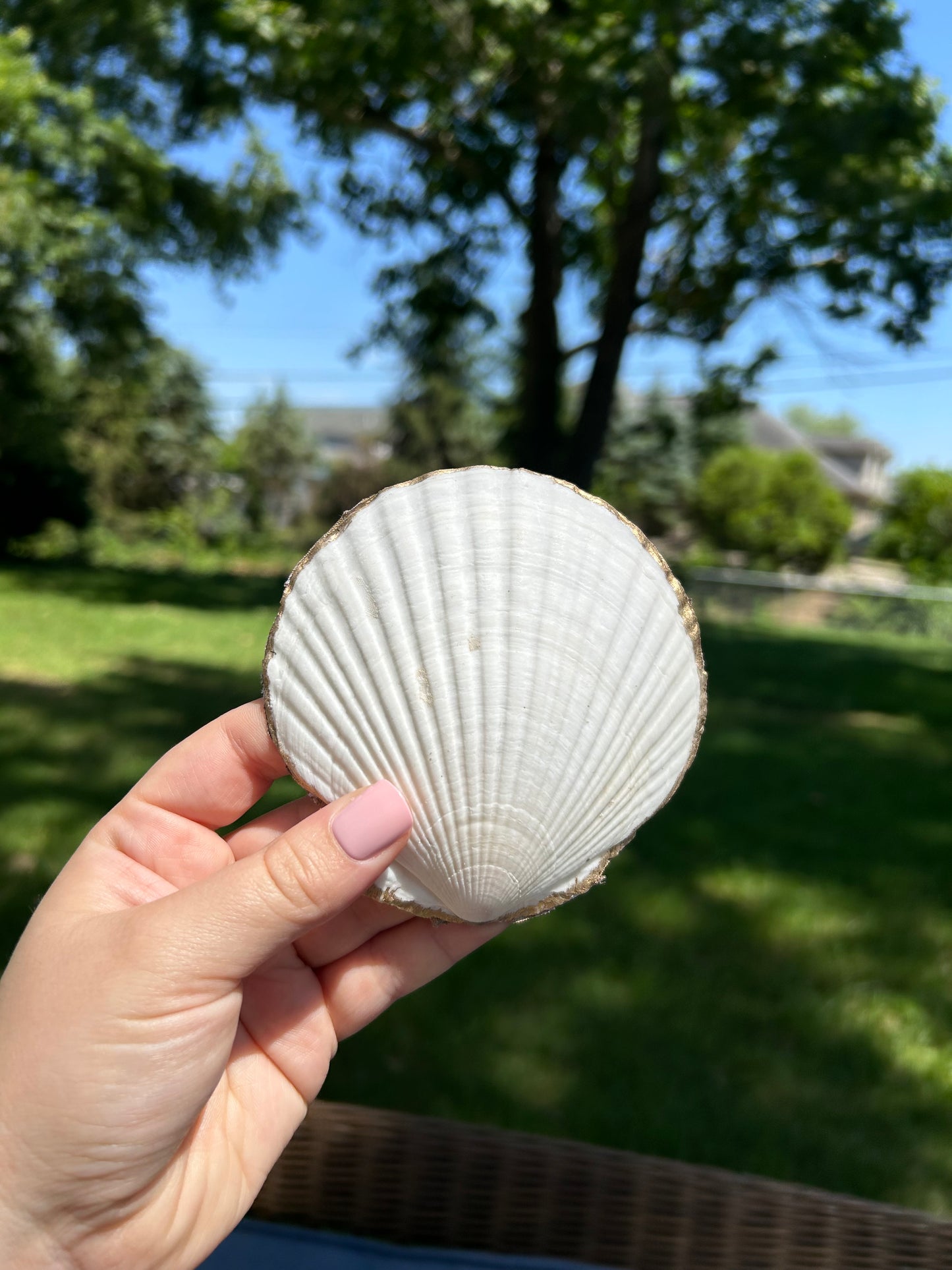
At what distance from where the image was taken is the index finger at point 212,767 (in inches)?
51.8

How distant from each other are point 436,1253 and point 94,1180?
27.3 inches

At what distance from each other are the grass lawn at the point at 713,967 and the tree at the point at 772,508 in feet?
66.6

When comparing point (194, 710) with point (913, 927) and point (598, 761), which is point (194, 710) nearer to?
point (913, 927)

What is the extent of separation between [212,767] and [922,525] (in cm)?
2558

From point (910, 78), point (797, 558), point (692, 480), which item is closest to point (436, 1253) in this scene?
point (910, 78)

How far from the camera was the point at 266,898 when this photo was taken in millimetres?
1048

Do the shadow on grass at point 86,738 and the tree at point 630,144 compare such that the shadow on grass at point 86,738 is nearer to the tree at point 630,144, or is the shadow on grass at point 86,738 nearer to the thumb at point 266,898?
the thumb at point 266,898

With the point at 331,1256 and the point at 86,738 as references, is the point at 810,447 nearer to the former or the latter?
the point at 86,738

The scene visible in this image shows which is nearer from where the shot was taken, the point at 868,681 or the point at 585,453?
the point at 868,681

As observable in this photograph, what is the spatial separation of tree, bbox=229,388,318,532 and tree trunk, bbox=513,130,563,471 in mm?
22759

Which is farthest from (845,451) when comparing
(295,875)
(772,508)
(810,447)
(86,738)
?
(295,875)

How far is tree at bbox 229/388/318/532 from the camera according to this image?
32.2 meters

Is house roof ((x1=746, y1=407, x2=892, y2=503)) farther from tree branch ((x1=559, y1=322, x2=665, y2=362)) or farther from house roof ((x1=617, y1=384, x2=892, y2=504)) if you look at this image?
tree branch ((x1=559, y1=322, x2=665, y2=362))

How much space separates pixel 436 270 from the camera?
1082 cm
